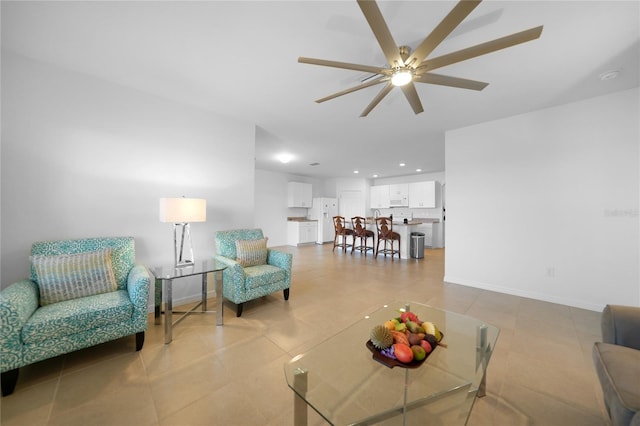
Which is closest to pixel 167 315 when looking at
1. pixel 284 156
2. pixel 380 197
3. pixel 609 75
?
pixel 284 156

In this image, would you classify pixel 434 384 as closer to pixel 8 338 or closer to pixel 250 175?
pixel 8 338

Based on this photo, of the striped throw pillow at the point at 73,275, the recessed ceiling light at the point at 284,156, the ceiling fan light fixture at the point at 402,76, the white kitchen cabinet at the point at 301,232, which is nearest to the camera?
the ceiling fan light fixture at the point at 402,76

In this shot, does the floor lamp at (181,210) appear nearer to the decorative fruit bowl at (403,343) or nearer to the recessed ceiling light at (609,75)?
the decorative fruit bowl at (403,343)

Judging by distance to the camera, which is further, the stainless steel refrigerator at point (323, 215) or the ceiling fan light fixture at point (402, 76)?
the stainless steel refrigerator at point (323, 215)

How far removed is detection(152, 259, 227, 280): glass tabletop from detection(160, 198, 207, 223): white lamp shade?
18.9 inches

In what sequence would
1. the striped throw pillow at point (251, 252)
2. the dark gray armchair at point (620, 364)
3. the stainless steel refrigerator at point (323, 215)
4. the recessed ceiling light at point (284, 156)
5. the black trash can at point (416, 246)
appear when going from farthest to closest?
the stainless steel refrigerator at point (323, 215) < the black trash can at point (416, 246) < the recessed ceiling light at point (284, 156) < the striped throw pillow at point (251, 252) < the dark gray armchair at point (620, 364)

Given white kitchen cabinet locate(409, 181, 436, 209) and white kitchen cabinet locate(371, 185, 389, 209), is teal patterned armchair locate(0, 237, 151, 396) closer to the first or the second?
white kitchen cabinet locate(409, 181, 436, 209)

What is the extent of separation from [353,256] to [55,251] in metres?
5.09

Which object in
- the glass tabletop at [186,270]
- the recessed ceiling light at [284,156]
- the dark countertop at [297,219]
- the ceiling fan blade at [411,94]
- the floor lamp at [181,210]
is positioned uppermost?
the recessed ceiling light at [284,156]

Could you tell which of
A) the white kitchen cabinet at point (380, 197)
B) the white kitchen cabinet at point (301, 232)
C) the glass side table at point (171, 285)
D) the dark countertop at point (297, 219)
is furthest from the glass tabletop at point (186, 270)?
the white kitchen cabinet at point (380, 197)

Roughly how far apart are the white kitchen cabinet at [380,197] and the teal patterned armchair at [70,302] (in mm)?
7379

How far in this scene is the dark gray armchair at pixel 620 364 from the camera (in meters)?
0.93

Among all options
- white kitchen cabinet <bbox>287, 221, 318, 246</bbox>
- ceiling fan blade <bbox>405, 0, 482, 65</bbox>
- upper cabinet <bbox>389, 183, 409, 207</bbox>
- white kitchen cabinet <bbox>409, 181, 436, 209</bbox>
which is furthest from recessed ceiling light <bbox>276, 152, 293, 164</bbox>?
white kitchen cabinet <bbox>409, 181, 436, 209</bbox>

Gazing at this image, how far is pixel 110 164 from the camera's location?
2.42 metres
